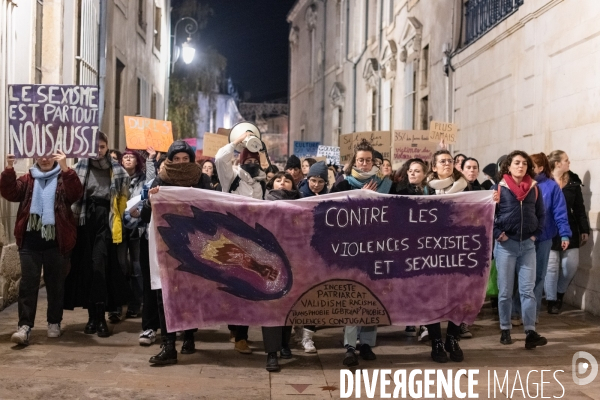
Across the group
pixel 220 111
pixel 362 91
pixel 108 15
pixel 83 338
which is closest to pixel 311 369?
pixel 83 338

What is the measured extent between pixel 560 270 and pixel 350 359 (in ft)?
14.5

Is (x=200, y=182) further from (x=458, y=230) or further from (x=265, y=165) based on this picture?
(x=458, y=230)

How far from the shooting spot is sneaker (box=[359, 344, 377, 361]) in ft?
24.7

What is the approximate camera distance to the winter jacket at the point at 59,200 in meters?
7.91

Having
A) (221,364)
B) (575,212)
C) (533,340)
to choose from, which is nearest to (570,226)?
(575,212)

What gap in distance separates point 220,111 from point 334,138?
31.0 metres

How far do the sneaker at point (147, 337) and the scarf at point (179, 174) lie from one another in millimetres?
1481

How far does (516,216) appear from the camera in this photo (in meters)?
8.07

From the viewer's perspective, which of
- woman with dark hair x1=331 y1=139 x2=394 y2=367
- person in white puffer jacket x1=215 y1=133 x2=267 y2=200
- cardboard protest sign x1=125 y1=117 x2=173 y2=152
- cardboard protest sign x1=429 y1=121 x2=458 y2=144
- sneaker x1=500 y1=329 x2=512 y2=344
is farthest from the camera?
cardboard protest sign x1=429 y1=121 x2=458 y2=144

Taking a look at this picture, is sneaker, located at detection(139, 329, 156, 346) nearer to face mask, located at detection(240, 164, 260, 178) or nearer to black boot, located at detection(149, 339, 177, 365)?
black boot, located at detection(149, 339, 177, 365)

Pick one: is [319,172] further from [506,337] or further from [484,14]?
[484,14]

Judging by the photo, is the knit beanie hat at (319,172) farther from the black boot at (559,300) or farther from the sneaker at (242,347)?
the black boot at (559,300)

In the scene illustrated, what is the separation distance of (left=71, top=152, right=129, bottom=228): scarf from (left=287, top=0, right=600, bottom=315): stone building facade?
5.51 m

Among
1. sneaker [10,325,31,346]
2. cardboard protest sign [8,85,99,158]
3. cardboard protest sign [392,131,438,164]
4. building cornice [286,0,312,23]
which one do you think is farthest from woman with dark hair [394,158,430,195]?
building cornice [286,0,312,23]
